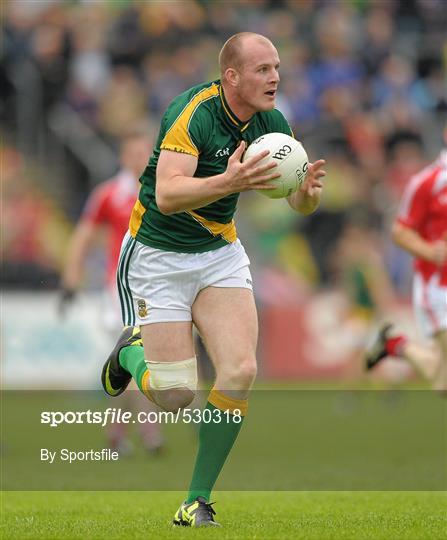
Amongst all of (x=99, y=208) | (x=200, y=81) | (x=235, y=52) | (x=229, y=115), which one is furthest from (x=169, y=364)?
(x=200, y=81)

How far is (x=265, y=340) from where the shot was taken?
2016 centimetres

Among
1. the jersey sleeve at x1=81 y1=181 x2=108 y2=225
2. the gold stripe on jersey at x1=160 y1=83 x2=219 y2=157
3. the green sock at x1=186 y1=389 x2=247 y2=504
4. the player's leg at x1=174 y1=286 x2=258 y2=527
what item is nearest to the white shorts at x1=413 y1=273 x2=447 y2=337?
the jersey sleeve at x1=81 y1=181 x2=108 y2=225

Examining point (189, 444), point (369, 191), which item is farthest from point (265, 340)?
point (189, 444)

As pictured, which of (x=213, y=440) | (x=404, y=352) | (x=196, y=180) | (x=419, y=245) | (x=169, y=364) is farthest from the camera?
(x=404, y=352)

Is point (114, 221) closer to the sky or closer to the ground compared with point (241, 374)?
closer to the ground

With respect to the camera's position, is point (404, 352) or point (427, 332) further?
point (404, 352)

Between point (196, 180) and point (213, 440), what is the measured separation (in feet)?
4.70

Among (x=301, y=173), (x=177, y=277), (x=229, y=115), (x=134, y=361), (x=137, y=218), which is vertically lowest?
(x=134, y=361)

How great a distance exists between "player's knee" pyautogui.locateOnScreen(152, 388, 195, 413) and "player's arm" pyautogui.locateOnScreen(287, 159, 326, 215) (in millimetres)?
1256

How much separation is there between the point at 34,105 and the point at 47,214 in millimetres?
2089

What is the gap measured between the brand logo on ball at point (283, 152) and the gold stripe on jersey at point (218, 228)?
674 millimetres

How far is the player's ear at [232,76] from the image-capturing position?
272 inches

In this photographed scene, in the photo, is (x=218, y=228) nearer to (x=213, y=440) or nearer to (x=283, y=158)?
(x=283, y=158)

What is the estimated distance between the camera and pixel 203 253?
7.18m
